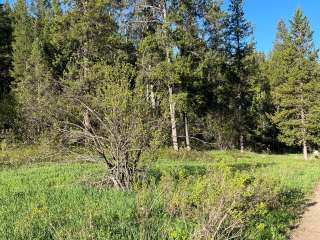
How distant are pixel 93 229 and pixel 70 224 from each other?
2.12 ft

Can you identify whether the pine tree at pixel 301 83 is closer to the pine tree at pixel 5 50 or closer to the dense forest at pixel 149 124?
the dense forest at pixel 149 124

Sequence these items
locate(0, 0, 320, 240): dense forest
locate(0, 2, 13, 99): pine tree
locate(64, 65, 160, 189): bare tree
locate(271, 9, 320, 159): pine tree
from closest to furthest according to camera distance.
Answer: locate(0, 0, 320, 240): dense forest
locate(64, 65, 160, 189): bare tree
locate(271, 9, 320, 159): pine tree
locate(0, 2, 13, 99): pine tree

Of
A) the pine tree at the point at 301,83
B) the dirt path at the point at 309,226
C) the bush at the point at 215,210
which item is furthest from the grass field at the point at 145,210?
the pine tree at the point at 301,83

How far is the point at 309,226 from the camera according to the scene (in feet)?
30.8

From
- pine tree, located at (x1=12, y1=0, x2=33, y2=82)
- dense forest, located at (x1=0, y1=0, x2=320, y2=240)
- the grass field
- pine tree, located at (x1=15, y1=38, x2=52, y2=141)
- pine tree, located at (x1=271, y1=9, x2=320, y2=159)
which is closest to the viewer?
the grass field

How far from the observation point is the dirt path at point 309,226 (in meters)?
8.70

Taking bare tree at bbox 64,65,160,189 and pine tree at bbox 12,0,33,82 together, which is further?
pine tree at bbox 12,0,33,82

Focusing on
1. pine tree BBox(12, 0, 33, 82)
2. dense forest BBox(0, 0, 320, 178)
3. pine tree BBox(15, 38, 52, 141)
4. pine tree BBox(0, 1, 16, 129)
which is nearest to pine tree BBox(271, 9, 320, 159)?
dense forest BBox(0, 0, 320, 178)

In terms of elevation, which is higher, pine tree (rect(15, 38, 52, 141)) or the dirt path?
pine tree (rect(15, 38, 52, 141))

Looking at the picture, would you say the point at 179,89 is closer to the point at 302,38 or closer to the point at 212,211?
the point at 302,38

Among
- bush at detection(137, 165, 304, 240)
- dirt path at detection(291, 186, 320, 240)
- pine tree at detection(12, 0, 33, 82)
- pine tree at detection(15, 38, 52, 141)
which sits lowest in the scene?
dirt path at detection(291, 186, 320, 240)

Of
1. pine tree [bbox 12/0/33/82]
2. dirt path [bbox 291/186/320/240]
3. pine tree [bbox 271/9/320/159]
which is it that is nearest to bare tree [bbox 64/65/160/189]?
dirt path [bbox 291/186/320/240]

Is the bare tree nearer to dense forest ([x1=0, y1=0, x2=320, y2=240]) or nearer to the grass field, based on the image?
dense forest ([x1=0, y1=0, x2=320, y2=240])

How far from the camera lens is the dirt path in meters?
8.70
